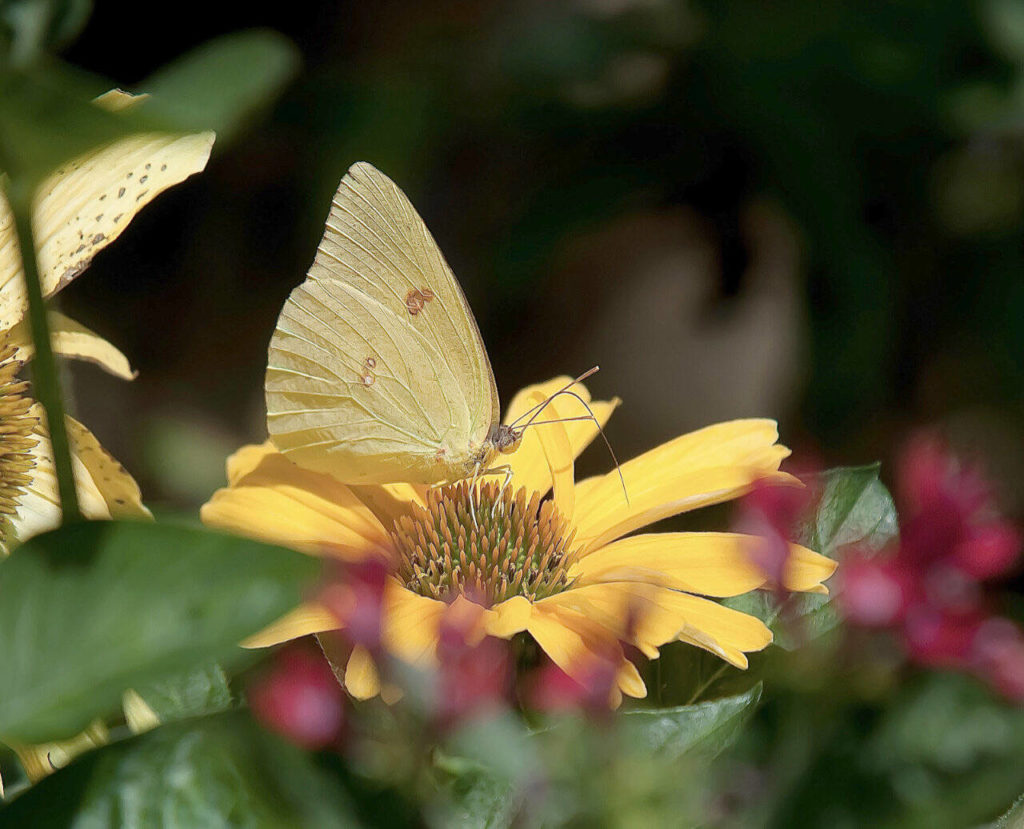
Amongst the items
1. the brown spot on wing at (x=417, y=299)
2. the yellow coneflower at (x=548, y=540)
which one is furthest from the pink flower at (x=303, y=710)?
the brown spot on wing at (x=417, y=299)

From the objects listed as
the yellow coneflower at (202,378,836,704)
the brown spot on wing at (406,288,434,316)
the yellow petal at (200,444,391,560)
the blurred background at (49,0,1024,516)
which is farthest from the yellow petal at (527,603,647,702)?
the blurred background at (49,0,1024,516)

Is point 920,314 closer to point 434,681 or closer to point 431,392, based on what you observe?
point 431,392

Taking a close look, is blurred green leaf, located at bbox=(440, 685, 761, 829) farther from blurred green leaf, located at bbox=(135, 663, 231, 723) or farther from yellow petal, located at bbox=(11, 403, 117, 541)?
yellow petal, located at bbox=(11, 403, 117, 541)

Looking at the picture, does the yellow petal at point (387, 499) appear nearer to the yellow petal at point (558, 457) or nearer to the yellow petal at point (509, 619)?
the yellow petal at point (558, 457)

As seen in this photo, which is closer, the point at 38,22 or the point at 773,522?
the point at 773,522

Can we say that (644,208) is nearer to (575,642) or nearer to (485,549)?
(485,549)

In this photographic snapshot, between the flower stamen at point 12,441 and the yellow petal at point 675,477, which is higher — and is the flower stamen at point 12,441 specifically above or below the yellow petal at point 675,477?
above

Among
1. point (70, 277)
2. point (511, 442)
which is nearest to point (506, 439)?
point (511, 442)
